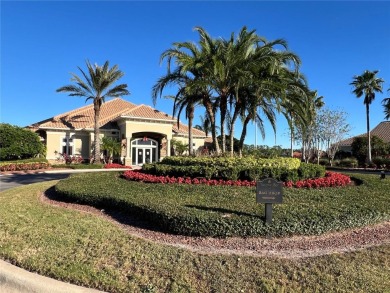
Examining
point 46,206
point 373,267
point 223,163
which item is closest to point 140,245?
point 373,267

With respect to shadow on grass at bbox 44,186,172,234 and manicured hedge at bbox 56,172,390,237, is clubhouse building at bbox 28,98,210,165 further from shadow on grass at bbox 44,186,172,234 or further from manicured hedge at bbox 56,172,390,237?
manicured hedge at bbox 56,172,390,237

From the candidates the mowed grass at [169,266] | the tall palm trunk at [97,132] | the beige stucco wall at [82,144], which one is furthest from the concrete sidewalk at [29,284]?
the beige stucco wall at [82,144]

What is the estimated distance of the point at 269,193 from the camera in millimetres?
5949

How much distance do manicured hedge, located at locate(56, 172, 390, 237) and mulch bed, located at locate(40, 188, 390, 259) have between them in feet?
0.40

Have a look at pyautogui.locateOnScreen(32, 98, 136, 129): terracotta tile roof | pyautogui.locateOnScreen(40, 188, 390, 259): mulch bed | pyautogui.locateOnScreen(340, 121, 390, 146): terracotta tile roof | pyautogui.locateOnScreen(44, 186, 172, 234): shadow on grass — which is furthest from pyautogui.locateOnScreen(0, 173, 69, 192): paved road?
pyautogui.locateOnScreen(340, 121, 390, 146): terracotta tile roof

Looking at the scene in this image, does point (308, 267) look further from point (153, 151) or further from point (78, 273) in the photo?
point (153, 151)

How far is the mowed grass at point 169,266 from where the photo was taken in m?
4.02

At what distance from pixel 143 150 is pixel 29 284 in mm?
29478

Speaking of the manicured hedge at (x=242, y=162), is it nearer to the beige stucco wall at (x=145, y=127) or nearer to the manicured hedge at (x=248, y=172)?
the manicured hedge at (x=248, y=172)

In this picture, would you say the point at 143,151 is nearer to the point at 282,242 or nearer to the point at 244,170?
the point at 244,170

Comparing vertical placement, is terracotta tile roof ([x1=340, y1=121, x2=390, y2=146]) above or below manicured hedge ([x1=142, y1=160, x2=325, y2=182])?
above

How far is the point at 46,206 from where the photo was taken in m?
8.77

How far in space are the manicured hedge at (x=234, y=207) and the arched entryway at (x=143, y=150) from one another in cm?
2336

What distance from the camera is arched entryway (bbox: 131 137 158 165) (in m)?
32.9
